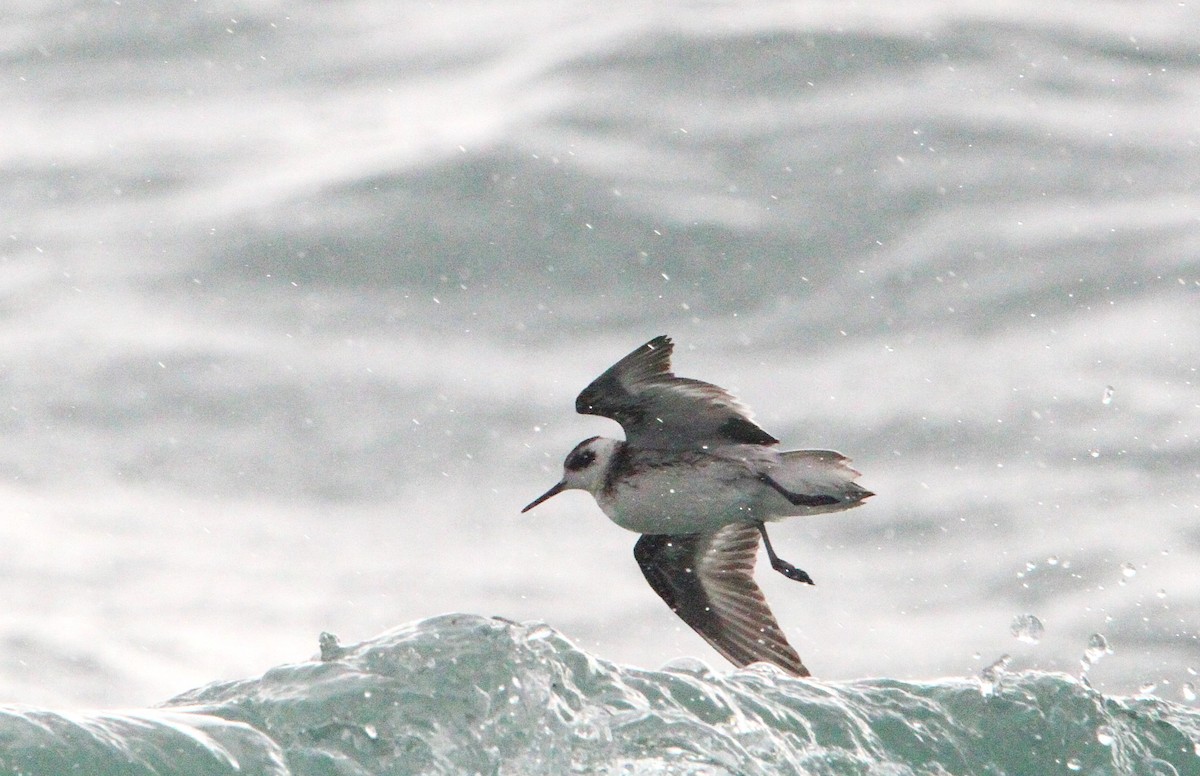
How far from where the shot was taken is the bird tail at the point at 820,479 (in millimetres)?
8328

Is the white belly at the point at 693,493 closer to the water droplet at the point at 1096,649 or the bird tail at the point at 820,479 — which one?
the bird tail at the point at 820,479

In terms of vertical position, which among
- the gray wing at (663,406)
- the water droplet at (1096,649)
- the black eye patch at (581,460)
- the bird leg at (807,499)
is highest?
the gray wing at (663,406)

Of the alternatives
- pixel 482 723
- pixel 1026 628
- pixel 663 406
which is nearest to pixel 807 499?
pixel 663 406

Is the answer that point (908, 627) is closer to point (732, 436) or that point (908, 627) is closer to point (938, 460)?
point (938, 460)

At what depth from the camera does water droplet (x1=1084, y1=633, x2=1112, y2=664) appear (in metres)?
11.7

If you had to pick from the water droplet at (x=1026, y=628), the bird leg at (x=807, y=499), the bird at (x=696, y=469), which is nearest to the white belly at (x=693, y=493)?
the bird at (x=696, y=469)

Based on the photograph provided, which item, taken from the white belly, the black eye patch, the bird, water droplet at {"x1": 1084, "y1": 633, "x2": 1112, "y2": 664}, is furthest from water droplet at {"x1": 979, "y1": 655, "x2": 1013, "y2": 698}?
the black eye patch

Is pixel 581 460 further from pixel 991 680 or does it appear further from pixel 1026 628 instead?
pixel 1026 628

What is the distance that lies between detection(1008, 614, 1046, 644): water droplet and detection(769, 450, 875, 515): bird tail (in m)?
2.72

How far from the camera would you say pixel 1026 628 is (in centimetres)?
1120

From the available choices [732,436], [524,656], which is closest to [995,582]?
[732,436]

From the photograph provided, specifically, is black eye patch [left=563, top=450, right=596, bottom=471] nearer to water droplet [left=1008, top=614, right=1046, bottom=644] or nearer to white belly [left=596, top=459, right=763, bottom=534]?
white belly [left=596, top=459, right=763, bottom=534]

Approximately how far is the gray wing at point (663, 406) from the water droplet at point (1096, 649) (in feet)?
13.5

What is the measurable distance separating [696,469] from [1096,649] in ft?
14.5
